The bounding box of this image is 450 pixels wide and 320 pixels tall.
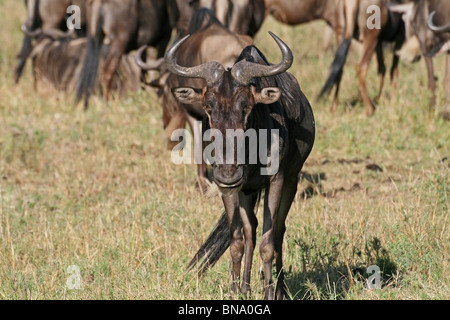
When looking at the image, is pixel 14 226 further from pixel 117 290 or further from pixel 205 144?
pixel 205 144

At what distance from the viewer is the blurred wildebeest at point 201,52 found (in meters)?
7.33

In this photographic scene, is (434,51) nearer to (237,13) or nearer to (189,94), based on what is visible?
(237,13)

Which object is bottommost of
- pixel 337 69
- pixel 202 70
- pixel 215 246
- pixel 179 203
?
pixel 179 203

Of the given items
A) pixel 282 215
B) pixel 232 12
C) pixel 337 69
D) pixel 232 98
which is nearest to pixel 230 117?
pixel 232 98

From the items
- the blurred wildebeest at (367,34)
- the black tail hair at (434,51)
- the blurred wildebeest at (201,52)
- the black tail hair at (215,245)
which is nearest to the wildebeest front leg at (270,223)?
the black tail hair at (215,245)

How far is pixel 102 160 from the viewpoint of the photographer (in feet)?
28.2

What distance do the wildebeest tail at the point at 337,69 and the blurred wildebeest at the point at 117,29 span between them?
2.15 m

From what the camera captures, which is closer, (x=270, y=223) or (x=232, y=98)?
(x=232, y=98)

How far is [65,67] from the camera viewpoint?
12.3m

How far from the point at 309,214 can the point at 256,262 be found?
3.36 feet

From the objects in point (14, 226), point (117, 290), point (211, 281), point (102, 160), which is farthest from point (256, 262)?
point (102, 160)

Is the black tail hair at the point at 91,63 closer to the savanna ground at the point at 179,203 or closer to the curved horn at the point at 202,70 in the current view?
the savanna ground at the point at 179,203

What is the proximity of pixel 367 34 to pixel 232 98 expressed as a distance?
23.1 feet

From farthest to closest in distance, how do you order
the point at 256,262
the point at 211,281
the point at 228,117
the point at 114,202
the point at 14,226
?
the point at 114,202
the point at 14,226
the point at 256,262
the point at 211,281
the point at 228,117
